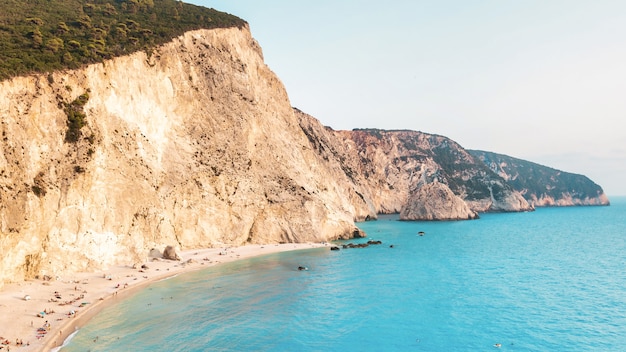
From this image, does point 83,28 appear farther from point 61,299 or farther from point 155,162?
point 61,299

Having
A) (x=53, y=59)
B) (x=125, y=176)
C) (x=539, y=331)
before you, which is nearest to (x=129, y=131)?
(x=125, y=176)

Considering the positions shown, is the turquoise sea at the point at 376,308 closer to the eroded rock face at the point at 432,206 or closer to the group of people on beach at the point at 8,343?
the group of people on beach at the point at 8,343

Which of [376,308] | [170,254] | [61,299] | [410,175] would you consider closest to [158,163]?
[170,254]

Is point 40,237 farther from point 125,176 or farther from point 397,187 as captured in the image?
point 397,187

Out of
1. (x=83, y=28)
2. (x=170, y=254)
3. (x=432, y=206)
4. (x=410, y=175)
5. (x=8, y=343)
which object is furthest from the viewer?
(x=410, y=175)

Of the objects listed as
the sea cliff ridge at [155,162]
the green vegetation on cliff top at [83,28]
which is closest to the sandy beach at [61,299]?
the sea cliff ridge at [155,162]
